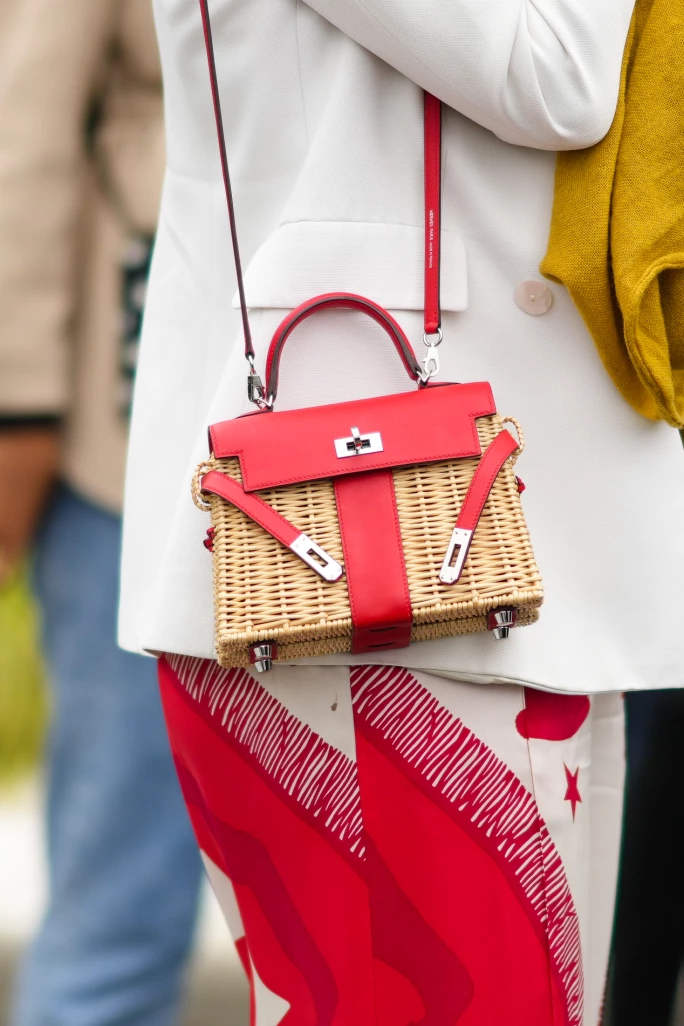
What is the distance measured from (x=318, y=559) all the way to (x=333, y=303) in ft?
0.72

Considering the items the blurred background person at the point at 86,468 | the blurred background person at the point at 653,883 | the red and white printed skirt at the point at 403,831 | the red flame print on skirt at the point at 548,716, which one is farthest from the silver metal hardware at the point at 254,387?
the blurred background person at the point at 653,883

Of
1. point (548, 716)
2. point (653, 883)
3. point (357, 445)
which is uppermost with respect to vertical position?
point (357, 445)

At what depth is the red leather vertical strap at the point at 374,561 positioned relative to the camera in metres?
0.85

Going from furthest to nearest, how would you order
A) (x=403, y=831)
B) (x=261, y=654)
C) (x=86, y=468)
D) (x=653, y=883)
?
(x=86, y=468) < (x=653, y=883) < (x=403, y=831) < (x=261, y=654)

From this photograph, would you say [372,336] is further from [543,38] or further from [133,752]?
[133,752]

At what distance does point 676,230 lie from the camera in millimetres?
905

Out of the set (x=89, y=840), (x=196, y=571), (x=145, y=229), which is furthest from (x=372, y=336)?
(x=89, y=840)

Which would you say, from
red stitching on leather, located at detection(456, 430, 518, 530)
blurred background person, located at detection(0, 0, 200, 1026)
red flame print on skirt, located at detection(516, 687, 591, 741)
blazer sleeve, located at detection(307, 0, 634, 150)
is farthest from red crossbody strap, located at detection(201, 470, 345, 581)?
blurred background person, located at detection(0, 0, 200, 1026)

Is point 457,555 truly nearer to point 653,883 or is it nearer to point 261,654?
point 261,654

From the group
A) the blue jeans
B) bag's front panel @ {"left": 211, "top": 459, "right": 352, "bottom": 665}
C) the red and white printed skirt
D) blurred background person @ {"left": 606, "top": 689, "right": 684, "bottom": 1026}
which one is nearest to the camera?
bag's front panel @ {"left": 211, "top": 459, "right": 352, "bottom": 665}

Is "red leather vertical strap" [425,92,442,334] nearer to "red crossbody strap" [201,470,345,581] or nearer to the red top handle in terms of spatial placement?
the red top handle

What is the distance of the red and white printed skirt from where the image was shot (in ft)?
3.13

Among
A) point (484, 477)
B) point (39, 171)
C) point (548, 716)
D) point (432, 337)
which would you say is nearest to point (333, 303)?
point (432, 337)

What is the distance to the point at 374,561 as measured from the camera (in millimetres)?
861
